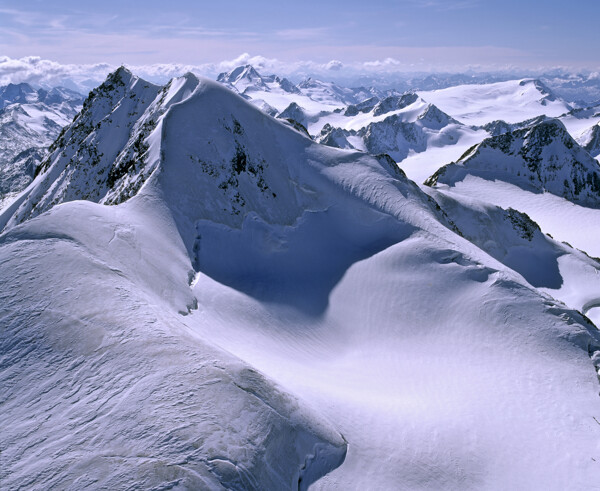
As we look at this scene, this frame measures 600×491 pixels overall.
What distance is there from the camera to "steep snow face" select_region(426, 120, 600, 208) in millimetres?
95062

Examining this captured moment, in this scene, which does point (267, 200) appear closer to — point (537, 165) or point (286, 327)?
point (286, 327)

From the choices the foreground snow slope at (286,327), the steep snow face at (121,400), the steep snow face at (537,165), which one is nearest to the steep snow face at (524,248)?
the foreground snow slope at (286,327)

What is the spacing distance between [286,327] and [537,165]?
9866 cm

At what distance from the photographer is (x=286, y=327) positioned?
27.1m

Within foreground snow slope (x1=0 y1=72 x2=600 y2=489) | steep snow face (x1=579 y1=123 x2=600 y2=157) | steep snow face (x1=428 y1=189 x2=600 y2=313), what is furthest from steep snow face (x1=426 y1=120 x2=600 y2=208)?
steep snow face (x1=579 y1=123 x2=600 y2=157)

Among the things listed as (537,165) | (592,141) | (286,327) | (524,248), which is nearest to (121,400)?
(286,327)

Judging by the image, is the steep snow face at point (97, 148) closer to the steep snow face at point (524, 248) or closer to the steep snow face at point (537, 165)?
the steep snow face at point (524, 248)

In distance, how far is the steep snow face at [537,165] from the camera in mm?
95062

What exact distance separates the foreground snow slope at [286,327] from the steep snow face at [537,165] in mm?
59167

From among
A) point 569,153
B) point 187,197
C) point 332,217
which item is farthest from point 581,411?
point 569,153

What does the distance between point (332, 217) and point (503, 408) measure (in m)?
23.5

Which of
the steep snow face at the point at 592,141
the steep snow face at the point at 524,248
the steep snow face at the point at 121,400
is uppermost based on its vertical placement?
the steep snow face at the point at 592,141

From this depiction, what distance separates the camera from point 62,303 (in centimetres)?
1559

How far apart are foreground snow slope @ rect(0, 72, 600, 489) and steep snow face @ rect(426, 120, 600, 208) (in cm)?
5917
